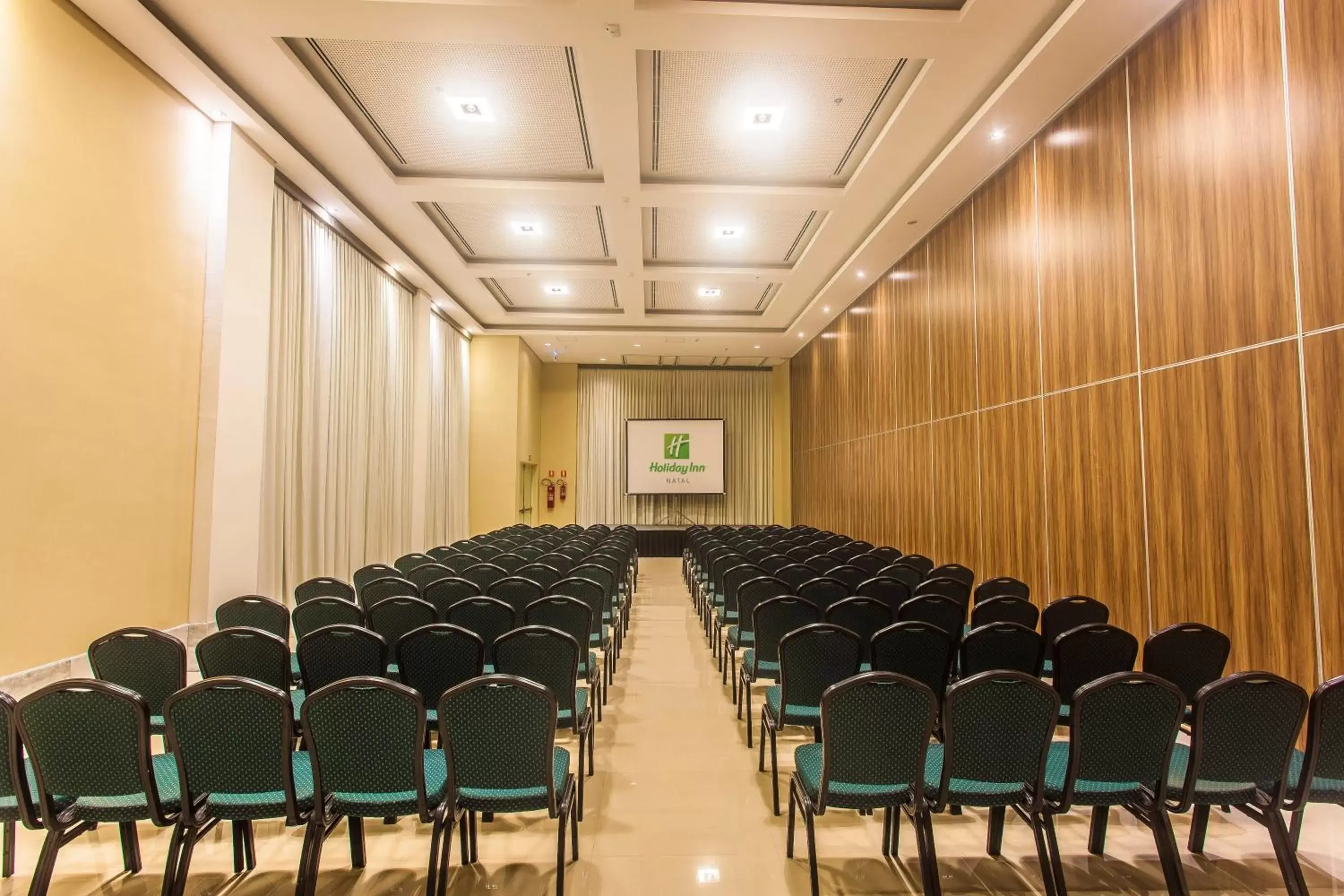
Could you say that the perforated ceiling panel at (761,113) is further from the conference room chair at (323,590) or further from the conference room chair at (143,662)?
the conference room chair at (143,662)

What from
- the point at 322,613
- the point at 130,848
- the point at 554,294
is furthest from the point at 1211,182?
the point at 554,294

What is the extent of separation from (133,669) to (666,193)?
6.86 meters

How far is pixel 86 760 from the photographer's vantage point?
231 cm

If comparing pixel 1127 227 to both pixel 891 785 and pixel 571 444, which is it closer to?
pixel 891 785

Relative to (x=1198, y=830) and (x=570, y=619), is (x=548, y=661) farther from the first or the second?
(x=1198, y=830)

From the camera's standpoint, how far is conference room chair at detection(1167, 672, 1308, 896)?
2340 mm

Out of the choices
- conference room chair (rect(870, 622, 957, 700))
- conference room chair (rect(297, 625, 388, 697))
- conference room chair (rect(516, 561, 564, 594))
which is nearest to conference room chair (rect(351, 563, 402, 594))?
conference room chair (rect(516, 561, 564, 594))

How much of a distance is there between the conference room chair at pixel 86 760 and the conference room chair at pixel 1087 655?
12.2ft

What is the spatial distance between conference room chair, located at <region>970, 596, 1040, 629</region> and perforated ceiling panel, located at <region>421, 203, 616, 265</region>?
6.72 m

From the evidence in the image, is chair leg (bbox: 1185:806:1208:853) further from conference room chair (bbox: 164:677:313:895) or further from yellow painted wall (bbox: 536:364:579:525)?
yellow painted wall (bbox: 536:364:579:525)

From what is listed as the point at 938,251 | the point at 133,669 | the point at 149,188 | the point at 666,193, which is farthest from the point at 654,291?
the point at 133,669

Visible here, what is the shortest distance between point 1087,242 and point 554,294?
9.06 m

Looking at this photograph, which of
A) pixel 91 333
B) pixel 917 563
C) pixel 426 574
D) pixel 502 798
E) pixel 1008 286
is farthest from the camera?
pixel 1008 286

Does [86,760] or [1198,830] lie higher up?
[86,760]
